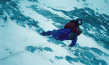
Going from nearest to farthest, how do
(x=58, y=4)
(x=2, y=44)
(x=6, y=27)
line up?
(x=2, y=44) < (x=6, y=27) < (x=58, y=4)

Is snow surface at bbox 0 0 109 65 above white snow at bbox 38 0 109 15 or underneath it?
underneath

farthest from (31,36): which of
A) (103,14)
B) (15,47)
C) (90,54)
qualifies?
(103,14)

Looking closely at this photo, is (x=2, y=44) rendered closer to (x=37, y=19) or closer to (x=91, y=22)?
(x=37, y=19)

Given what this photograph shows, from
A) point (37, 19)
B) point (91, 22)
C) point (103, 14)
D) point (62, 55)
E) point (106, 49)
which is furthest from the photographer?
point (103, 14)

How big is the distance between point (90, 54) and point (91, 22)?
2.35 meters

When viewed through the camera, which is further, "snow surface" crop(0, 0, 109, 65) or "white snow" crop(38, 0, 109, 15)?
"white snow" crop(38, 0, 109, 15)

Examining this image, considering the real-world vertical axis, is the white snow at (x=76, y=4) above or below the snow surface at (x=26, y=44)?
above

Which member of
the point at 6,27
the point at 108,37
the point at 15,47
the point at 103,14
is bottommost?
the point at 15,47

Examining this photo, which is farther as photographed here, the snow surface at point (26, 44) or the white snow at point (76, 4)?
the white snow at point (76, 4)

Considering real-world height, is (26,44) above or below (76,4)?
below

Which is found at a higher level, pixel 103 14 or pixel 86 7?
pixel 86 7

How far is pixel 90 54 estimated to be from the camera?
2.61 m

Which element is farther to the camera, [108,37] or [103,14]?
[103,14]

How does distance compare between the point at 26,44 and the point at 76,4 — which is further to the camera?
the point at 76,4
